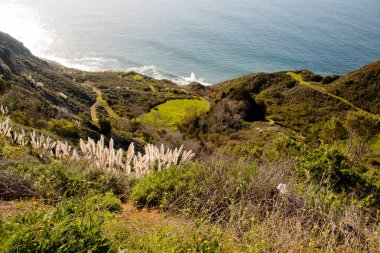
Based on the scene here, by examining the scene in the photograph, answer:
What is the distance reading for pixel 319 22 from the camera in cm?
13888

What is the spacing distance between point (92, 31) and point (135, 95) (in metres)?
74.1

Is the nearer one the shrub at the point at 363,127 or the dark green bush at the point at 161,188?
the dark green bush at the point at 161,188

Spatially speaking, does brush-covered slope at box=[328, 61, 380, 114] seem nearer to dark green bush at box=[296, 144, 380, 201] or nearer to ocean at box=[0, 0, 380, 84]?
ocean at box=[0, 0, 380, 84]

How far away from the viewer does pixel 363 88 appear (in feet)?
173

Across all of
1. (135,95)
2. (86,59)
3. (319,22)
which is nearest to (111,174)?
(135,95)

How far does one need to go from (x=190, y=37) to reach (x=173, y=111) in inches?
2909

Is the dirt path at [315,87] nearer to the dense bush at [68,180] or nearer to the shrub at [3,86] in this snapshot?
the shrub at [3,86]

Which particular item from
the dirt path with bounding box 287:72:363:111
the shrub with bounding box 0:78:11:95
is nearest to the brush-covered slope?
the dirt path with bounding box 287:72:363:111

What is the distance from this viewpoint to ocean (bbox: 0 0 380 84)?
9724 centimetres

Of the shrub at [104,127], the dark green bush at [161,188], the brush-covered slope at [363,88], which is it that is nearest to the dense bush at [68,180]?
the dark green bush at [161,188]

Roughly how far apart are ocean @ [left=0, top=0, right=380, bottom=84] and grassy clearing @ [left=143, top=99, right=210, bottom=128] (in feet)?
128

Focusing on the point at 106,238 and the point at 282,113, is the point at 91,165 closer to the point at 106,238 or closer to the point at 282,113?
the point at 106,238

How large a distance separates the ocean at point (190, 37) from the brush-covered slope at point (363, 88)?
37168mm

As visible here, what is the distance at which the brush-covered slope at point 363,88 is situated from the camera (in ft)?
163
